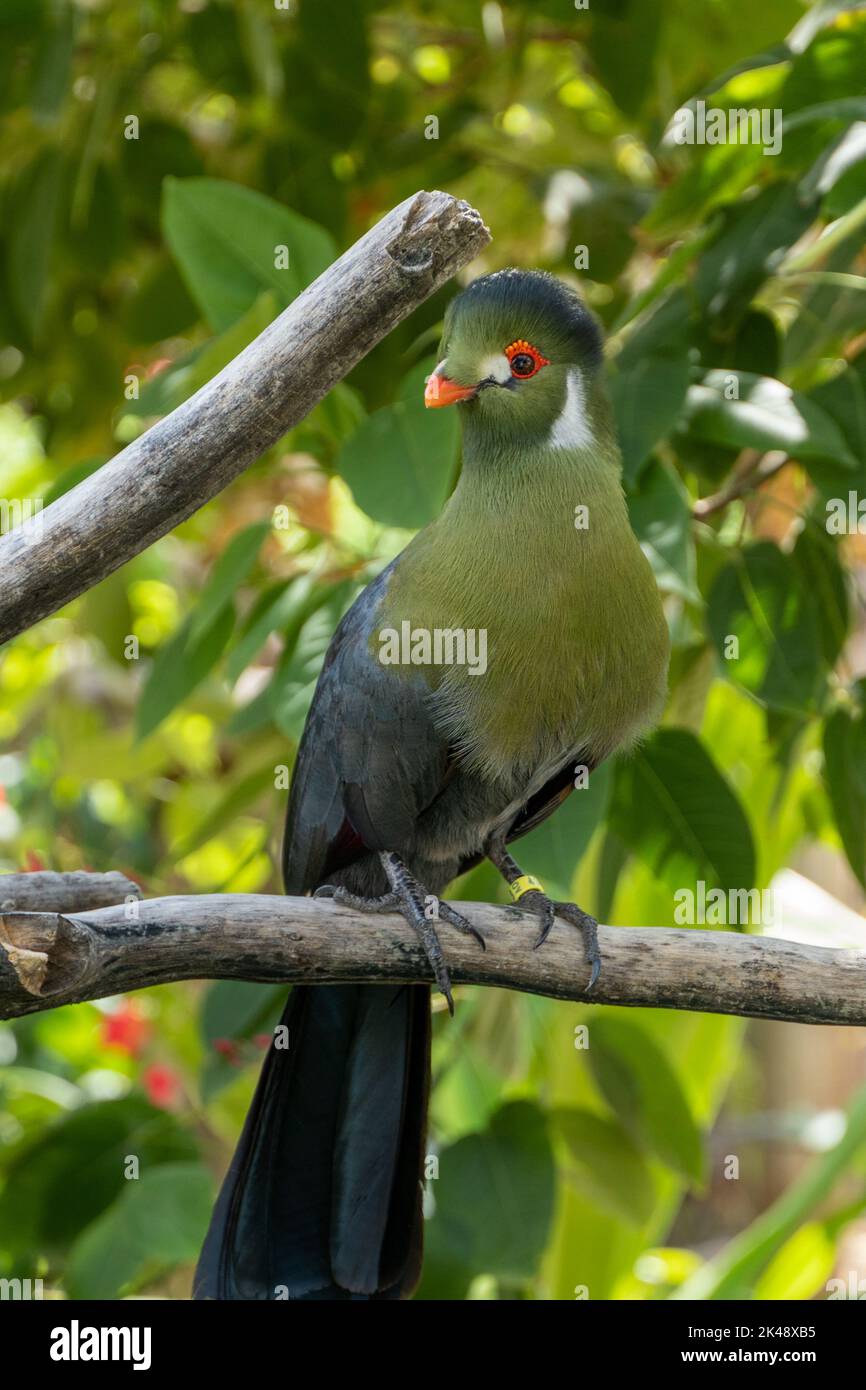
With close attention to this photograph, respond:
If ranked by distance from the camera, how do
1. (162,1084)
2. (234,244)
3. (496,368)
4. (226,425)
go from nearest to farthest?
(226,425) → (496,368) → (234,244) → (162,1084)

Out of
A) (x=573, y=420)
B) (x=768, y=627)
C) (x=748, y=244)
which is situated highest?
(x=748, y=244)

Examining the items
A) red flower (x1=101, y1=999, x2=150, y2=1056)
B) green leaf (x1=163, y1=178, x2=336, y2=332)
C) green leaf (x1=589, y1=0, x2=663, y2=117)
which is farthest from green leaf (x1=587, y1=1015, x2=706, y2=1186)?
green leaf (x1=589, y1=0, x2=663, y2=117)

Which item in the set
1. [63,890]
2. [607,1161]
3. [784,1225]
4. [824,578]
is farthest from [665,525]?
[784,1225]

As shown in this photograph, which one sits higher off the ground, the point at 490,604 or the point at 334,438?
the point at 334,438

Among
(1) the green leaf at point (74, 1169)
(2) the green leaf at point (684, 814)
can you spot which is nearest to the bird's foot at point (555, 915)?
(2) the green leaf at point (684, 814)

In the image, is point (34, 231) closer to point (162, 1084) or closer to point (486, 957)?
point (486, 957)

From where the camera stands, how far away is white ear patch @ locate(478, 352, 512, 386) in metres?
2.02

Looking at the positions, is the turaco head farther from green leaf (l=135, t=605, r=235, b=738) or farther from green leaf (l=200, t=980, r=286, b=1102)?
green leaf (l=200, t=980, r=286, b=1102)

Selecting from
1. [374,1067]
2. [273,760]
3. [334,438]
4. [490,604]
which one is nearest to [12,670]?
[273,760]

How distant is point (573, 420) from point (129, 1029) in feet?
8.29

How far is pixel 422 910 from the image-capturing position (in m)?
1.95
